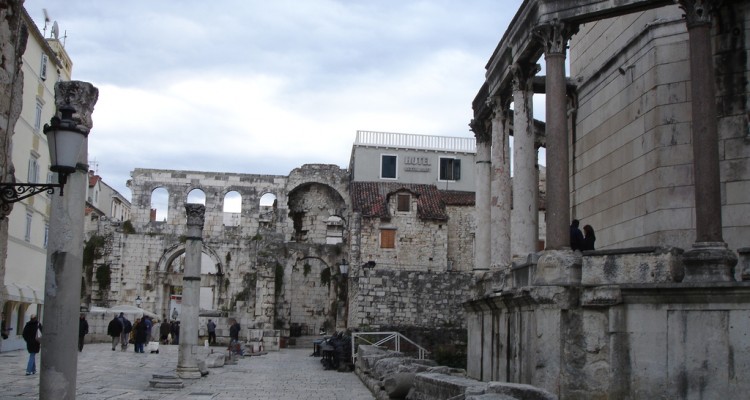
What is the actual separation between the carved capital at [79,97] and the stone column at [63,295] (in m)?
0.15

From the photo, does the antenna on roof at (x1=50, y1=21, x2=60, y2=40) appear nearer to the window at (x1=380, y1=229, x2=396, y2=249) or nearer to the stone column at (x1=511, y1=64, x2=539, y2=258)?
the window at (x1=380, y1=229, x2=396, y2=249)

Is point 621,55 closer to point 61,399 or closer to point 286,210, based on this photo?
point 61,399

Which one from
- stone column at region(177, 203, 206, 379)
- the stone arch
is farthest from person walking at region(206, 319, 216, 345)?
stone column at region(177, 203, 206, 379)

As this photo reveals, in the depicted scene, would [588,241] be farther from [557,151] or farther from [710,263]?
[710,263]

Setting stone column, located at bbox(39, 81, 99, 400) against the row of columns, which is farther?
the row of columns

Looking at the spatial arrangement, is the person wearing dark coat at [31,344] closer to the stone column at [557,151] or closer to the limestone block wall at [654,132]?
the stone column at [557,151]

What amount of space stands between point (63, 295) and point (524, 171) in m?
9.26

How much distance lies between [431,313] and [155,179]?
20356 mm

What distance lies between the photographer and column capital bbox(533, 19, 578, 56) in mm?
13305

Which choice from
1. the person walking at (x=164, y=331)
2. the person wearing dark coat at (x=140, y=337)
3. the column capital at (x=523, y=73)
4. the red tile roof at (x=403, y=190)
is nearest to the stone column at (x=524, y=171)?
the column capital at (x=523, y=73)

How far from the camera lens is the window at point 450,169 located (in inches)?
1898

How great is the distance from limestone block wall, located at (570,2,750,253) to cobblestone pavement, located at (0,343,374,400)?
267 inches

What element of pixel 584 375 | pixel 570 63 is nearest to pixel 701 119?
pixel 584 375

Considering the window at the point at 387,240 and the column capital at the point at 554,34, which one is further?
the window at the point at 387,240
